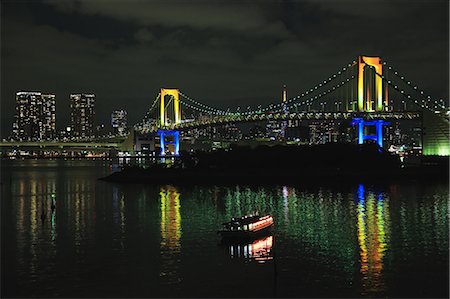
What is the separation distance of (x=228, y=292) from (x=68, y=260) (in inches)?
208

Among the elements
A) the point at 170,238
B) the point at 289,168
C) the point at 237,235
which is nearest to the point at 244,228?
the point at 237,235

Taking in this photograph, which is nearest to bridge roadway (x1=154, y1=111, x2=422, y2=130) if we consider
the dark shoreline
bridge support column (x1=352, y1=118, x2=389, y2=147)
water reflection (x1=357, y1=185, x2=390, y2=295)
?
bridge support column (x1=352, y1=118, x2=389, y2=147)

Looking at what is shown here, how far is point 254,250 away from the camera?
17.1m

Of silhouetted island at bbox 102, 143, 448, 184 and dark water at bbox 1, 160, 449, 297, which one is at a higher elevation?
silhouetted island at bbox 102, 143, 448, 184

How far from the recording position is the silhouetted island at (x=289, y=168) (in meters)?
43.5

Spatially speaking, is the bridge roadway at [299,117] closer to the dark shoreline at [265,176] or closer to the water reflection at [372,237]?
the dark shoreline at [265,176]

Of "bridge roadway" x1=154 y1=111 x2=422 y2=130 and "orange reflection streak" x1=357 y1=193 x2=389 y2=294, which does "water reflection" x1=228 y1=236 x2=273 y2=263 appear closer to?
"orange reflection streak" x1=357 y1=193 x2=389 y2=294

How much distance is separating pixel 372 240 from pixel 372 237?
0.53m

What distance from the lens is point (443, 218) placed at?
23344mm

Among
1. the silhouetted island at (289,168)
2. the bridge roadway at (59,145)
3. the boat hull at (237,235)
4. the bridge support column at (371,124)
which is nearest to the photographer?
the boat hull at (237,235)

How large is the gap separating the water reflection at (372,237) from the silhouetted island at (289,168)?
41.7ft

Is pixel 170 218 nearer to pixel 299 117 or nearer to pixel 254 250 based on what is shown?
pixel 254 250

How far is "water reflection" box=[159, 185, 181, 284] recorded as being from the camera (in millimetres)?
14527

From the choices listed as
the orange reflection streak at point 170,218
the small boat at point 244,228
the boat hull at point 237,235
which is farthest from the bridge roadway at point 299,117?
the boat hull at point 237,235
